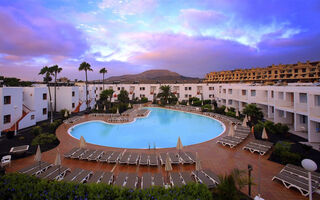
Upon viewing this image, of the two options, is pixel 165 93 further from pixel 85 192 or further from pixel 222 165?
pixel 85 192

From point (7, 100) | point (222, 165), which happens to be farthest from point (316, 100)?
point (7, 100)

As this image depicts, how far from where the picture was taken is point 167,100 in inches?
1405

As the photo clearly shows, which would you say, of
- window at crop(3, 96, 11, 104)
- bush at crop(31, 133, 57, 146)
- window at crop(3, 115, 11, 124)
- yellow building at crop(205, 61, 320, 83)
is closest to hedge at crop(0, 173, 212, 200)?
bush at crop(31, 133, 57, 146)

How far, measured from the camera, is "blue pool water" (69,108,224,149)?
552 inches

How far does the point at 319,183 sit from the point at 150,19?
73.9 feet

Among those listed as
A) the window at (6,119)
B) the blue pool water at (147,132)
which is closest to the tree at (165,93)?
the blue pool water at (147,132)

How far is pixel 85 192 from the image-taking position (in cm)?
466

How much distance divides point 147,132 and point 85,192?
41.1ft

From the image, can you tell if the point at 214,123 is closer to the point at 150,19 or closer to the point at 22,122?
the point at 150,19

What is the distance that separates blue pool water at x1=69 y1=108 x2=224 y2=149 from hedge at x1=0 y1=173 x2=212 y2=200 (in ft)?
27.1

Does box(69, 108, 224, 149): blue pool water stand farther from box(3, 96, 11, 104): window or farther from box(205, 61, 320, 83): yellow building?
box(205, 61, 320, 83): yellow building

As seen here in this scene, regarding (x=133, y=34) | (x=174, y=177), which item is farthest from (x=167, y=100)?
(x=174, y=177)

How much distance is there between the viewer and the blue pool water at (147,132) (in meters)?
14.0

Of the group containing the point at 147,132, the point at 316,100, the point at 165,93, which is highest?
the point at 165,93
